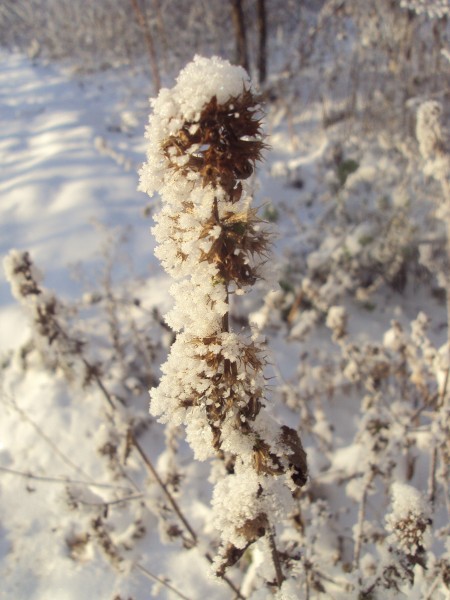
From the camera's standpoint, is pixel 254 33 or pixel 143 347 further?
pixel 254 33

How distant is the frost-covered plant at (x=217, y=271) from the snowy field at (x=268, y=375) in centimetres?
8

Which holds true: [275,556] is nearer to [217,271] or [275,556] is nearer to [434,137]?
[217,271]

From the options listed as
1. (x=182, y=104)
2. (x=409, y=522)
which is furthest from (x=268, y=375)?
(x=182, y=104)

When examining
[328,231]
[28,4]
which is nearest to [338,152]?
[328,231]

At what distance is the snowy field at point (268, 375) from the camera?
2.10 m

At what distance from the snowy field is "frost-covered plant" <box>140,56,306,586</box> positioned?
0.08 m

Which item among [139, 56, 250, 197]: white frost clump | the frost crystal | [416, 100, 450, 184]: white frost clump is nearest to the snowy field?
the frost crystal

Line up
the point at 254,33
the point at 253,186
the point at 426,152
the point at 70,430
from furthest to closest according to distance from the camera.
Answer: the point at 254,33
the point at 70,430
the point at 426,152
the point at 253,186

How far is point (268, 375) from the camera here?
3.63 meters

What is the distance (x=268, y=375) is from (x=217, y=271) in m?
2.86

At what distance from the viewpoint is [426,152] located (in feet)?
7.75

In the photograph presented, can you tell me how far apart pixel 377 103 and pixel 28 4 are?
15453 millimetres

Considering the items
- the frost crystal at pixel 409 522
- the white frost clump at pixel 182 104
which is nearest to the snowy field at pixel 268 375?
the frost crystal at pixel 409 522

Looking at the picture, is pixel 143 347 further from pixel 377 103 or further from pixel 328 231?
pixel 377 103
